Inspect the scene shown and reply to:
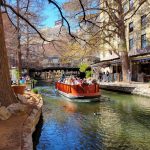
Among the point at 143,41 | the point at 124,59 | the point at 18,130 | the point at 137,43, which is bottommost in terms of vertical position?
the point at 18,130

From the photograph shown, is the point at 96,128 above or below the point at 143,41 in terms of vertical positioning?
below

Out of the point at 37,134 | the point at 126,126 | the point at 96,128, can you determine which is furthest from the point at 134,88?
the point at 37,134

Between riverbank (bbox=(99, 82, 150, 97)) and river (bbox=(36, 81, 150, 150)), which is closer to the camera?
river (bbox=(36, 81, 150, 150))

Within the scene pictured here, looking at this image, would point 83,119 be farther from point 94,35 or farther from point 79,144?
point 94,35

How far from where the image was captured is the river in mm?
12445

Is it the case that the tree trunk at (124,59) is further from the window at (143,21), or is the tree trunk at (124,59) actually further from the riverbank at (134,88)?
the window at (143,21)

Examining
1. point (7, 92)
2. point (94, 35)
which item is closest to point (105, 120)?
point (7, 92)

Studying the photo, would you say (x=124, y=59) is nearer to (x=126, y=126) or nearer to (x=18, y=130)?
(x=126, y=126)

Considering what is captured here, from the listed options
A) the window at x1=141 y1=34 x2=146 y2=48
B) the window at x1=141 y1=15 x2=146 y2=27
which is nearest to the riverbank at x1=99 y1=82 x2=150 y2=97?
the window at x1=141 y1=34 x2=146 y2=48

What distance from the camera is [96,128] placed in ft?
51.0

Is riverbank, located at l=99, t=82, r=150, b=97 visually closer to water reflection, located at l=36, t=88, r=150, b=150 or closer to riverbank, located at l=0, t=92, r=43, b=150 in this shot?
water reflection, located at l=36, t=88, r=150, b=150

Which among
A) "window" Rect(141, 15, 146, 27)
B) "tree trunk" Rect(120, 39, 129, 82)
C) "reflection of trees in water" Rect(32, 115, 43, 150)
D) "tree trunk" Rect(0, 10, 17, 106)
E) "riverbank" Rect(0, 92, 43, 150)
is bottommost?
"reflection of trees in water" Rect(32, 115, 43, 150)

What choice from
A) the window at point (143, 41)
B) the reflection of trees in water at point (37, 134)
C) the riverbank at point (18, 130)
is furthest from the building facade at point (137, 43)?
the riverbank at point (18, 130)

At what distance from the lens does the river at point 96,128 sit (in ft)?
40.8
